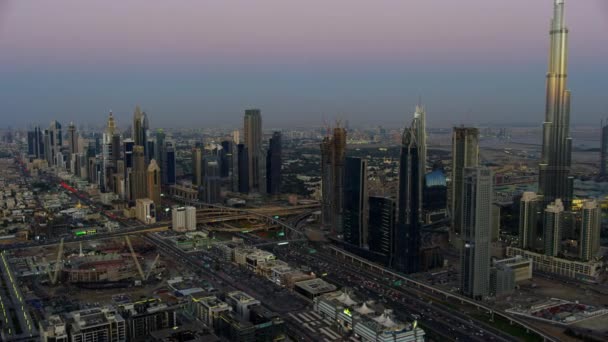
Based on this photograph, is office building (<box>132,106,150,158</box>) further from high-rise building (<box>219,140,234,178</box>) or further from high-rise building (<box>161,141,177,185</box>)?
high-rise building (<box>219,140,234,178</box>)

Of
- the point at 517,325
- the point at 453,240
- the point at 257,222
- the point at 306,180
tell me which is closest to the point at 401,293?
the point at 517,325

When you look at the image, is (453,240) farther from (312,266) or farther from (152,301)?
(152,301)

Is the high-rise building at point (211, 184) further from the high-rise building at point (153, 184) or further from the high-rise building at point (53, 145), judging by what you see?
the high-rise building at point (53, 145)

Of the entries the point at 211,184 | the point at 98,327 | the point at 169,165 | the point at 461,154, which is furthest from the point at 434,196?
the point at 169,165

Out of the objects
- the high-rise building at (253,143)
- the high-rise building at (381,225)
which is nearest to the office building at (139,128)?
the high-rise building at (253,143)

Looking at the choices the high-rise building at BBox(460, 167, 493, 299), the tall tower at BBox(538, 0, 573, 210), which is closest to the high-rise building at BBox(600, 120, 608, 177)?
the tall tower at BBox(538, 0, 573, 210)

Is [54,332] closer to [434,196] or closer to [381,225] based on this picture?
[381,225]
